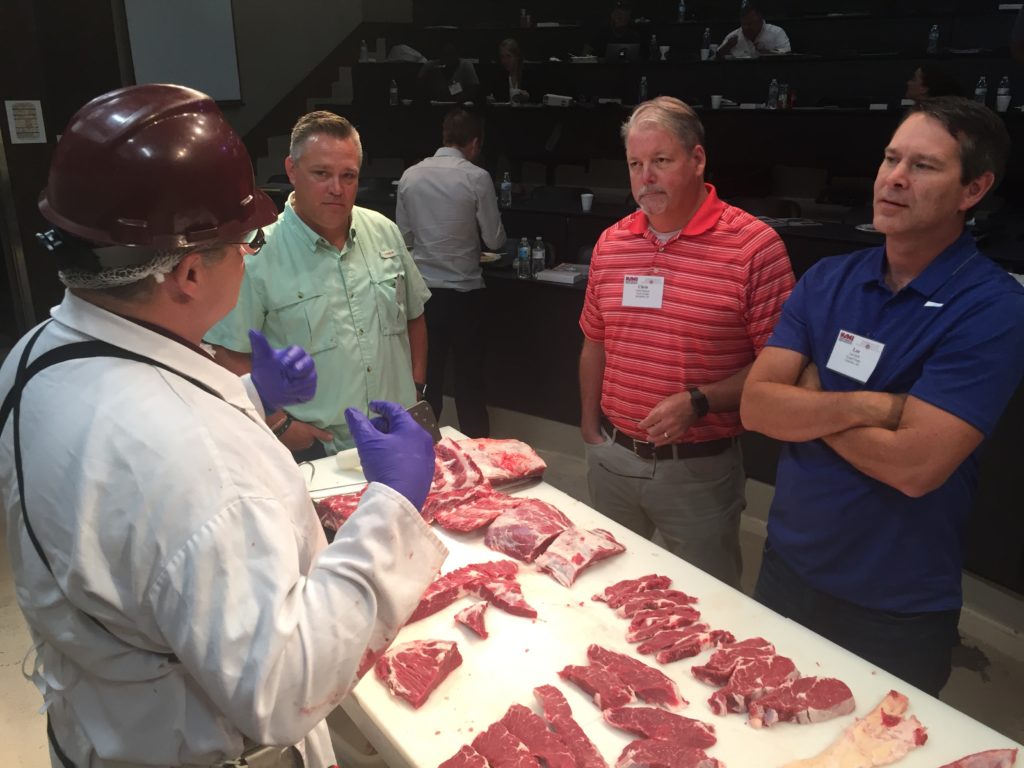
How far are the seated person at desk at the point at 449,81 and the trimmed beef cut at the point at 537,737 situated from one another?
8178 millimetres

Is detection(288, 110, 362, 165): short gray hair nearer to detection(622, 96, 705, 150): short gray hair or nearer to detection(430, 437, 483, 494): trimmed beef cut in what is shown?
detection(622, 96, 705, 150): short gray hair

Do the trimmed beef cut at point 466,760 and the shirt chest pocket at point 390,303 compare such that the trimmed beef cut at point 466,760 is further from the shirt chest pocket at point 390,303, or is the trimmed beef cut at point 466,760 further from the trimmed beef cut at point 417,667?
the shirt chest pocket at point 390,303

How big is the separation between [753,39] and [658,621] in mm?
7299

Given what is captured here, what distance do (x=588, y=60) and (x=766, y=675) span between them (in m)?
7.75

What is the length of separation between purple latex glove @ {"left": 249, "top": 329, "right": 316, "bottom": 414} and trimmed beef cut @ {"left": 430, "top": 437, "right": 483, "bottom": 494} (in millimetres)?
436

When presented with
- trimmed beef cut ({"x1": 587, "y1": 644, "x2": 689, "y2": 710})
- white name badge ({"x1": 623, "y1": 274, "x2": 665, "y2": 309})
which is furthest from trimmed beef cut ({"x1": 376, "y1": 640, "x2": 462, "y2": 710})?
white name badge ({"x1": 623, "y1": 274, "x2": 665, "y2": 309})

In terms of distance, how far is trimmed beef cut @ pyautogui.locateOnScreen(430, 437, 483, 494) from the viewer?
2.24 meters

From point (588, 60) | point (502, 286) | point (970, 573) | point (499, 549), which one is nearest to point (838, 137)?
point (588, 60)

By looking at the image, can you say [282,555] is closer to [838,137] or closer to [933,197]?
[933,197]

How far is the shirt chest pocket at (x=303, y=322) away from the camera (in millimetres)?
2521

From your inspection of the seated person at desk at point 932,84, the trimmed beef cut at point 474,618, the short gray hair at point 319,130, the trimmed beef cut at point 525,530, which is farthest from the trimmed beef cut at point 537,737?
the seated person at desk at point 932,84

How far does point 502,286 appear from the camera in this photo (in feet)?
16.1

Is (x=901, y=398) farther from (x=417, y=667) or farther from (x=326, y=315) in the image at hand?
(x=326, y=315)

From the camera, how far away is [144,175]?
105 cm
